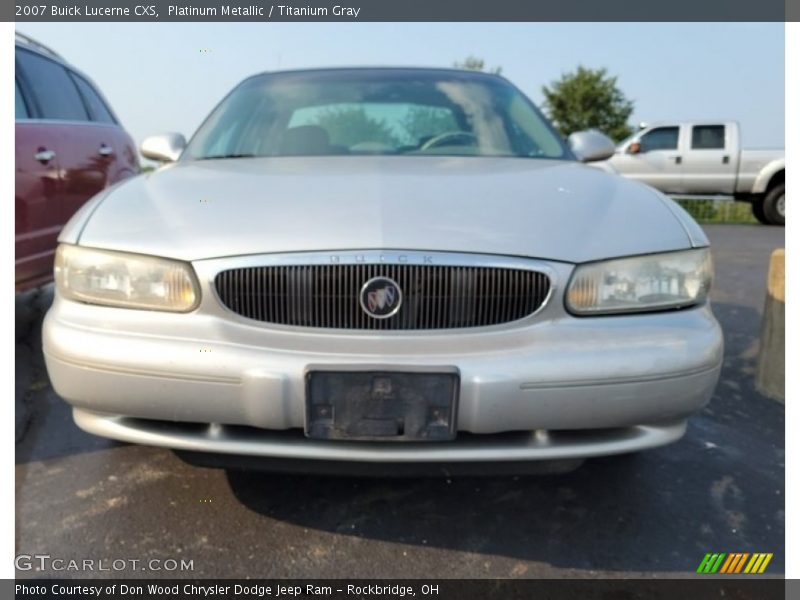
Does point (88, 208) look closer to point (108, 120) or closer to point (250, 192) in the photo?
point (250, 192)

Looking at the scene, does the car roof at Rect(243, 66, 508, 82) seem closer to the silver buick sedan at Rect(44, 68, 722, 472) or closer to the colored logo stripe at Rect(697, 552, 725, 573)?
the silver buick sedan at Rect(44, 68, 722, 472)

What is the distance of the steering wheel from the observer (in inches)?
107

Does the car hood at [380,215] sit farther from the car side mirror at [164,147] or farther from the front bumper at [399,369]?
the car side mirror at [164,147]

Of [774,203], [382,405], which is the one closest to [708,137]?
[774,203]

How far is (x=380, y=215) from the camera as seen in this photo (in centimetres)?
174

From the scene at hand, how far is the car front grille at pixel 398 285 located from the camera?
5.41 feet

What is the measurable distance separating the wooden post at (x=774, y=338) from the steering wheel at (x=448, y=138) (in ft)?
5.59

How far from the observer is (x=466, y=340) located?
1.66 metres

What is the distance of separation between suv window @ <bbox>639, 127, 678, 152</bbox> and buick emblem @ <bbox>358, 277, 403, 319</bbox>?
1229 cm

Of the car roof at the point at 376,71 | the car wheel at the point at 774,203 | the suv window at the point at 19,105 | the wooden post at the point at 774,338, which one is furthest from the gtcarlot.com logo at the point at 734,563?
the car wheel at the point at 774,203

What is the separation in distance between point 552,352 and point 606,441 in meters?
0.32

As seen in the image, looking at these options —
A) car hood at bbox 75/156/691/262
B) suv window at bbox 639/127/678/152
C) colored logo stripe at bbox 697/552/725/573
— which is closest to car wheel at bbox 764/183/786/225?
suv window at bbox 639/127/678/152
